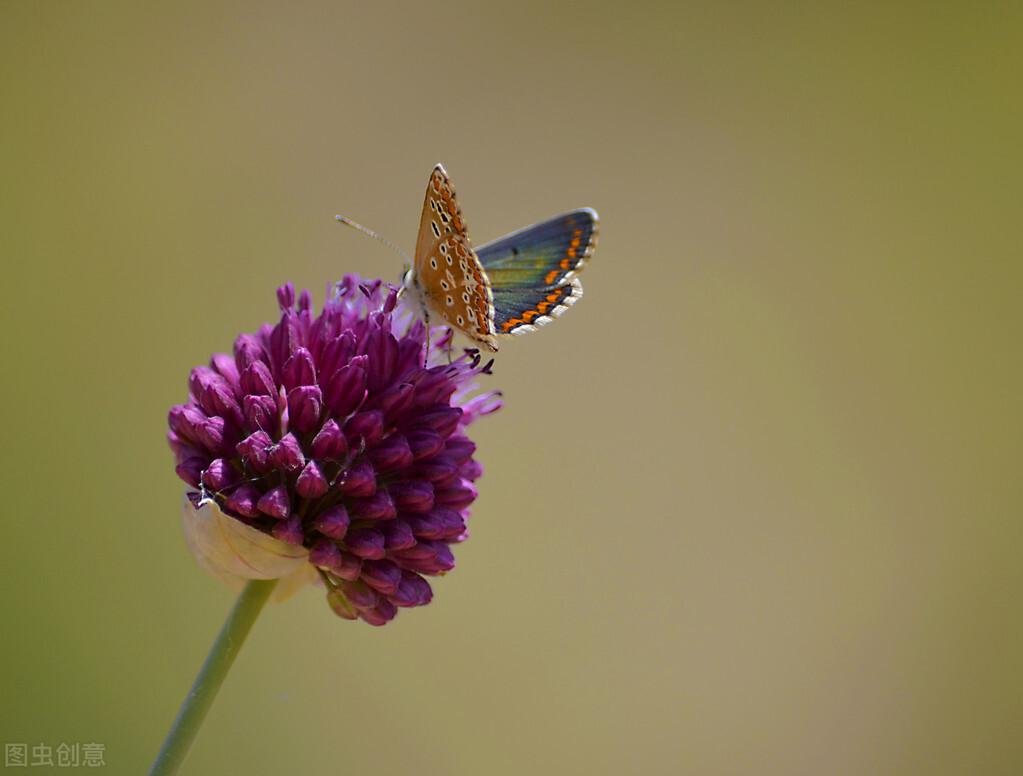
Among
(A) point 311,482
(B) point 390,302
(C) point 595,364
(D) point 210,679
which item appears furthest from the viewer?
(C) point 595,364

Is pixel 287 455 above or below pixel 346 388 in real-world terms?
below

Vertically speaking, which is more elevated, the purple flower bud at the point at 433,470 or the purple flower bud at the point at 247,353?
the purple flower bud at the point at 247,353

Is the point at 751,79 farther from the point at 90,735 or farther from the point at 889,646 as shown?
the point at 90,735

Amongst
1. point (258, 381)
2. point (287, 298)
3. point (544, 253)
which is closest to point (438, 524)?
Result: point (258, 381)

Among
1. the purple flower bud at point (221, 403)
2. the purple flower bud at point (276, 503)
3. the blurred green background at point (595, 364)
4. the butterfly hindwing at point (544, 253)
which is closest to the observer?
the purple flower bud at point (276, 503)

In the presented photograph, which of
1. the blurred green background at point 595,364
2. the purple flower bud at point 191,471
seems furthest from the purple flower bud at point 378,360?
the blurred green background at point 595,364

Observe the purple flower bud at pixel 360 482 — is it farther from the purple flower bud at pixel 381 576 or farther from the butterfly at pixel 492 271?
the butterfly at pixel 492 271

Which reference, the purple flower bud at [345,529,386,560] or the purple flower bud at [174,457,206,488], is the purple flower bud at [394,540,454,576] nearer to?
the purple flower bud at [345,529,386,560]

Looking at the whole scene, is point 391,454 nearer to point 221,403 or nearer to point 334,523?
point 334,523
